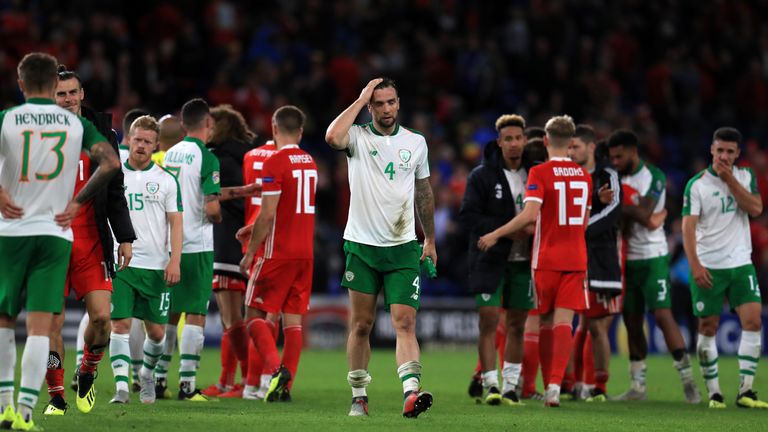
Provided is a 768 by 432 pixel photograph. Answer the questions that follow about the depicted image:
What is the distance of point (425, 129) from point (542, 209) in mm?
12590

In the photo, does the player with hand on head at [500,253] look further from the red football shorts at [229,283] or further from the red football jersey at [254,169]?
the red football shorts at [229,283]

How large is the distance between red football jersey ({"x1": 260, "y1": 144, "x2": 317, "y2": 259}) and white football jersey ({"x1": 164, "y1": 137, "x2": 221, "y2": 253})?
613 mm

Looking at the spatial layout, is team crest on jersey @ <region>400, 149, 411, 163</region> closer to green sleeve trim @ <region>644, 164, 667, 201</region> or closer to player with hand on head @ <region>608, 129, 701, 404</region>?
player with hand on head @ <region>608, 129, 701, 404</region>

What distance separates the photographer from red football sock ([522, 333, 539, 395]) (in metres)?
11.9

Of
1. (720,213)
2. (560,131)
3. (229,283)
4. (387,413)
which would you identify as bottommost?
(387,413)

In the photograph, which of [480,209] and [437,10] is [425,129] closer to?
[437,10]

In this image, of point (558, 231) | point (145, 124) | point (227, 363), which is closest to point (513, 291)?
point (558, 231)

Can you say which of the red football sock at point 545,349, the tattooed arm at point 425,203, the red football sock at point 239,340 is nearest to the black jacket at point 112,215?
the tattooed arm at point 425,203

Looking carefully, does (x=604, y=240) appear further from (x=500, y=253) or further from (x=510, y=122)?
(x=510, y=122)

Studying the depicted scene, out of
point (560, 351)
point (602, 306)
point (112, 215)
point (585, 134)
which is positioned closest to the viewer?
point (112, 215)

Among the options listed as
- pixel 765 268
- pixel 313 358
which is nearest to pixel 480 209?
pixel 313 358

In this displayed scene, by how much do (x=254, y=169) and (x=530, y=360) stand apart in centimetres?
339

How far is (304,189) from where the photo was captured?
11.6 metres

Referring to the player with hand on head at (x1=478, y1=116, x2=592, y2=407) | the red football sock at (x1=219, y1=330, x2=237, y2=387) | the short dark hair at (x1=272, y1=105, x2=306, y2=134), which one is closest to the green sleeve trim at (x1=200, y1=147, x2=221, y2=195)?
the short dark hair at (x1=272, y1=105, x2=306, y2=134)
